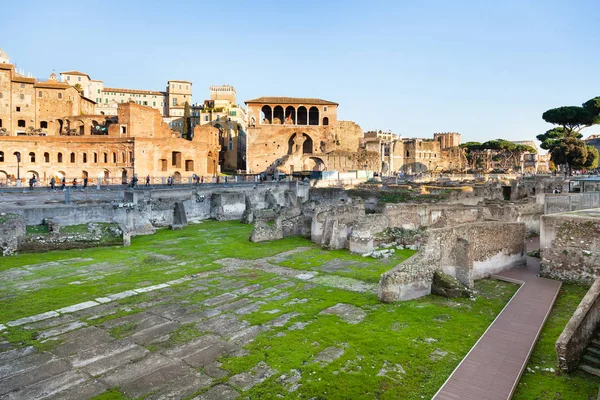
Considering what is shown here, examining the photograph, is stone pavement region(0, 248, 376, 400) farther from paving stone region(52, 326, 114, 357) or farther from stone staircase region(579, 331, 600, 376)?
stone staircase region(579, 331, 600, 376)

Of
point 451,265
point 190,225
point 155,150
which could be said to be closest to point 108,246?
point 190,225

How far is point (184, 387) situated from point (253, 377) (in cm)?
106

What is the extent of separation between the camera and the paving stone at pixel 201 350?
7.32m

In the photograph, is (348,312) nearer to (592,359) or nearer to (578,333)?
(578,333)

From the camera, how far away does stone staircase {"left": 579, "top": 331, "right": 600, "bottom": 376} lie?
7.05 meters

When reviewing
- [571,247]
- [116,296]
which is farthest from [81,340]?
[571,247]

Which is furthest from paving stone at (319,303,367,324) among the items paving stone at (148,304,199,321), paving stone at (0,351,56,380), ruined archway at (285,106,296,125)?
ruined archway at (285,106,296,125)

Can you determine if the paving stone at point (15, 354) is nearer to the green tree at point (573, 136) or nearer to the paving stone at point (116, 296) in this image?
the paving stone at point (116, 296)

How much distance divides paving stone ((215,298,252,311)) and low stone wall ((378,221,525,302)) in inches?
130

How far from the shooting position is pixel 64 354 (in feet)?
24.8

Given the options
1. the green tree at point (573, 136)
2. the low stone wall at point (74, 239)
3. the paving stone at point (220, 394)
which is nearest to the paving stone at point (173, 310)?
the paving stone at point (220, 394)

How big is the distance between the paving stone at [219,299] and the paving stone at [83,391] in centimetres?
377

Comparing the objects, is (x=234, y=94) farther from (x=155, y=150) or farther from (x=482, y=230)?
(x=482, y=230)

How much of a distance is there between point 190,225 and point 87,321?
579 inches
